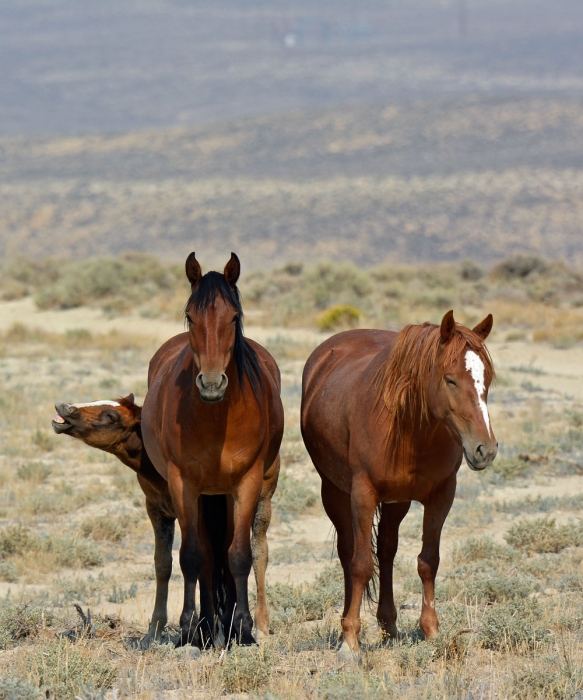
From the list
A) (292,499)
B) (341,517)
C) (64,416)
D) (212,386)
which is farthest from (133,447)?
(292,499)

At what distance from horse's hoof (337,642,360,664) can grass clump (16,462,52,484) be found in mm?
6524

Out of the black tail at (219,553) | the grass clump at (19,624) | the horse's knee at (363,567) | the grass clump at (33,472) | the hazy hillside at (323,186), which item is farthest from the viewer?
the hazy hillside at (323,186)

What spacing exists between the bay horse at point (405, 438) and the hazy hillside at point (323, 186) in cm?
4620

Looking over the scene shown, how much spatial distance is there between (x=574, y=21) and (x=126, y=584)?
524 feet

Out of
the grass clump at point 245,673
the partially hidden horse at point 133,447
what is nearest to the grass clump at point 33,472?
the partially hidden horse at point 133,447

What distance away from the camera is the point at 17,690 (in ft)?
15.9

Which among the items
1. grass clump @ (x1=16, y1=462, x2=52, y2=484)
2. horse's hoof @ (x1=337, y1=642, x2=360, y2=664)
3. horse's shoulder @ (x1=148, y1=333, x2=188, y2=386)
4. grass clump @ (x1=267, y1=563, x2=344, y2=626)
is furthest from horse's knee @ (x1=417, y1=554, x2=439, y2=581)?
grass clump @ (x1=16, y1=462, x2=52, y2=484)

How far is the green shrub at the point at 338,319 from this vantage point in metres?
23.3

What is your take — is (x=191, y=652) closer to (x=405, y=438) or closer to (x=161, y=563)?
(x=161, y=563)

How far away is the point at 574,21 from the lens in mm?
153250

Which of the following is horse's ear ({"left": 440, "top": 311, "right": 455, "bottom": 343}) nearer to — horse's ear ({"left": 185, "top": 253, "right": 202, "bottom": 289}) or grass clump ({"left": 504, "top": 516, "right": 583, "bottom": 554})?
horse's ear ({"left": 185, "top": 253, "right": 202, "bottom": 289})

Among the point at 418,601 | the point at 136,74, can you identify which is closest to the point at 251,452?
the point at 418,601

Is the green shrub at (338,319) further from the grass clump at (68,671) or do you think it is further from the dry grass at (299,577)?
the grass clump at (68,671)

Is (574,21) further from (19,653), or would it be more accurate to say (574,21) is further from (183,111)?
(19,653)
